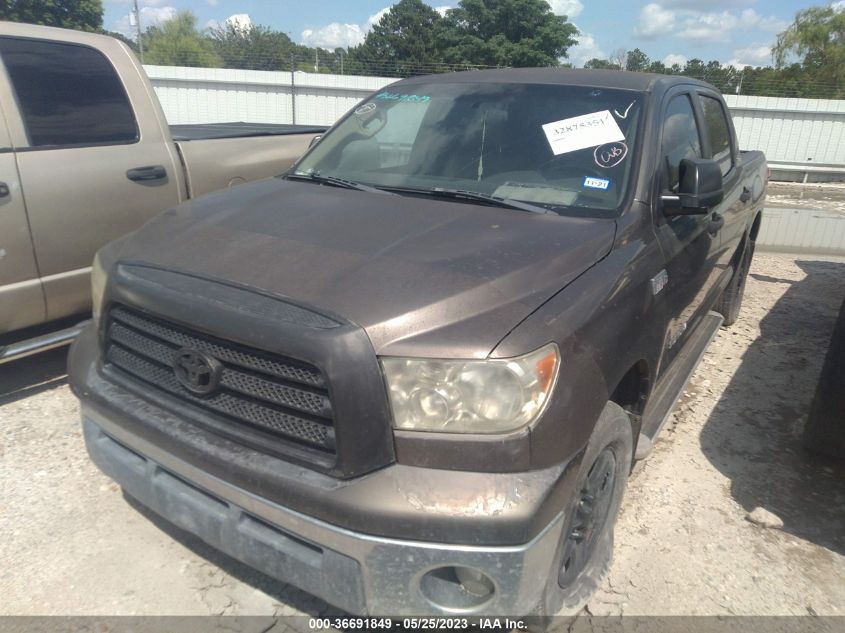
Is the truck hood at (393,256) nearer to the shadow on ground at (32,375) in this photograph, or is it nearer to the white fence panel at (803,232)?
the shadow on ground at (32,375)

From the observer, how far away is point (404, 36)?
198ft

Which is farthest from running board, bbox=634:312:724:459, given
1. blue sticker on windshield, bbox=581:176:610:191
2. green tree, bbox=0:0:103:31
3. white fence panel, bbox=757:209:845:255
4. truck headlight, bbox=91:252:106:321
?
green tree, bbox=0:0:103:31

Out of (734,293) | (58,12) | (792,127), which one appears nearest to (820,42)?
(792,127)

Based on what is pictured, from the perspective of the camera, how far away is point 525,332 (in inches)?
73.1

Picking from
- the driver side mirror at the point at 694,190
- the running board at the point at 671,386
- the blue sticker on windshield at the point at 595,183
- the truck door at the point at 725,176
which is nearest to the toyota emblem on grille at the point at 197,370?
the blue sticker on windshield at the point at 595,183

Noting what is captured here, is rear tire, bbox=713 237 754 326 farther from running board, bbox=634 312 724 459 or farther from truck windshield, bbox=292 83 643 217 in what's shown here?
truck windshield, bbox=292 83 643 217

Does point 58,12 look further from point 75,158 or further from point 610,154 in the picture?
point 610,154

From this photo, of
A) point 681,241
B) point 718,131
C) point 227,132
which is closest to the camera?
point 681,241

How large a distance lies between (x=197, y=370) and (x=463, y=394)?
0.85m

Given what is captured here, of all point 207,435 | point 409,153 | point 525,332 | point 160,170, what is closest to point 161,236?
point 207,435

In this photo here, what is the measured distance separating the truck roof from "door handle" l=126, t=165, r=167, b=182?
1.80 meters

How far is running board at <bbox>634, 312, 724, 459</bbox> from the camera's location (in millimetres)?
2924

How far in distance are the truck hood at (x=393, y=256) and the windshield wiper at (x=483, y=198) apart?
0.17 feet

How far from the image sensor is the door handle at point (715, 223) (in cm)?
344
